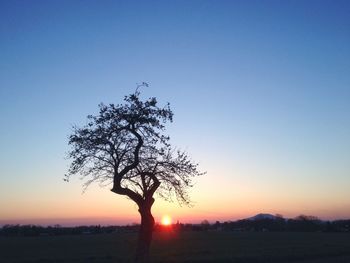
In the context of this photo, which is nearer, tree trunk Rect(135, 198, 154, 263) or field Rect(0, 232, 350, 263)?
tree trunk Rect(135, 198, 154, 263)

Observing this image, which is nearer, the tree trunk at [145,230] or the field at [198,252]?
the tree trunk at [145,230]

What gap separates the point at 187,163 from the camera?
2909 cm

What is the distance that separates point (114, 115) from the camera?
90.6 feet

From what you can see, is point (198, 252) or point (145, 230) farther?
point (198, 252)

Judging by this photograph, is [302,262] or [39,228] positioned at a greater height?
[39,228]

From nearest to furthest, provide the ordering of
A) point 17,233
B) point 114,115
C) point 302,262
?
point 114,115 < point 302,262 < point 17,233

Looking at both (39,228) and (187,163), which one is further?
(39,228)

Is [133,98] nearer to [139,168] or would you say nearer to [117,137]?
[117,137]

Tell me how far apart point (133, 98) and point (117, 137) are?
2329mm

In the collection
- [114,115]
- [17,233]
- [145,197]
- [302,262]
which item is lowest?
[302,262]

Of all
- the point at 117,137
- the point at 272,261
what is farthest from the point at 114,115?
the point at 272,261

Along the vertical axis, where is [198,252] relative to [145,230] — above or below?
above

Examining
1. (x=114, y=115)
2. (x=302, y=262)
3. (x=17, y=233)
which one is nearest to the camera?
(x=114, y=115)

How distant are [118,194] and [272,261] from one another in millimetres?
15299
